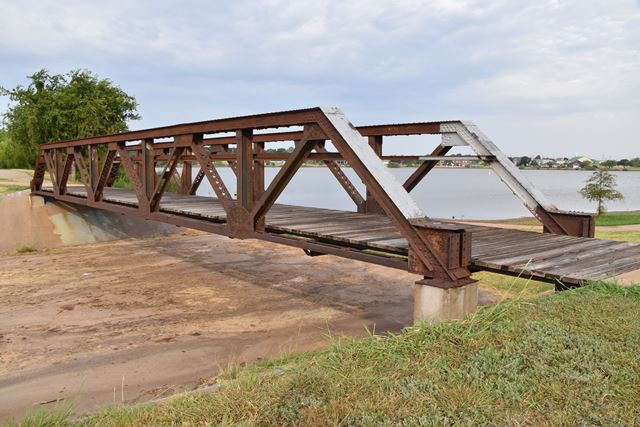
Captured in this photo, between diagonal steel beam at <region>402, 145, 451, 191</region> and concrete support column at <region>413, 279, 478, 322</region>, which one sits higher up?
diagonal steel beam at <region>402, 145, 451, 191</region>

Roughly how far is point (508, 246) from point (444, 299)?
1516mm

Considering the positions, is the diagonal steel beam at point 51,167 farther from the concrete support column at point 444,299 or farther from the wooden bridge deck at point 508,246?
the concrete support column at point 444,299

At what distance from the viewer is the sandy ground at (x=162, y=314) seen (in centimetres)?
550

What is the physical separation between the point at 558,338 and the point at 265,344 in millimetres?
3982

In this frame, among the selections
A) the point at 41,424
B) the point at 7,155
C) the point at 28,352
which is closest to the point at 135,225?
the point at 28,352

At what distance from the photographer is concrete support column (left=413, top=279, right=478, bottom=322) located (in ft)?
15.2

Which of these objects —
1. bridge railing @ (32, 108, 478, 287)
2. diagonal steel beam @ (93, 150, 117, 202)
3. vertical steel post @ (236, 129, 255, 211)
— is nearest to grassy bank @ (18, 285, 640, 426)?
bridge railing @ (32, 108, 478, 287)

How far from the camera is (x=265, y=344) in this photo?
6586 mm

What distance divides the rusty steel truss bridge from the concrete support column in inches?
1.4

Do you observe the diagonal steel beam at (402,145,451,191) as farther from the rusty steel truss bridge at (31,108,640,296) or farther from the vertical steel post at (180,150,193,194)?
the vertical steel post at (180,150,193,194)

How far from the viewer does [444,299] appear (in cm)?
462

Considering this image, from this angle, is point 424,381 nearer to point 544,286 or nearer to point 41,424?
point 41,424

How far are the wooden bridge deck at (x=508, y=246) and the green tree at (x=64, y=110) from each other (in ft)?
83.7

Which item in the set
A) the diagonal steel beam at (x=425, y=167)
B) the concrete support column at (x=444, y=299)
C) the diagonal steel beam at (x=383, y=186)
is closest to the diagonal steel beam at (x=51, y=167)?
A: the diagonal steel beam at (x=425, y=167)
